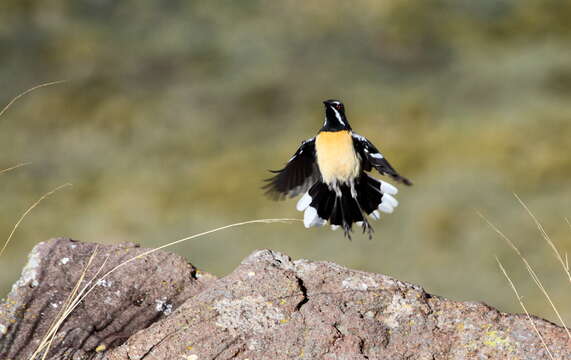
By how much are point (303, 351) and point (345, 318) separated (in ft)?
0.97

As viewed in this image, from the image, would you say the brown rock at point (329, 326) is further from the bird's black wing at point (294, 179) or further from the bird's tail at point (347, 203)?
the bird's black wing at point (294, 179)

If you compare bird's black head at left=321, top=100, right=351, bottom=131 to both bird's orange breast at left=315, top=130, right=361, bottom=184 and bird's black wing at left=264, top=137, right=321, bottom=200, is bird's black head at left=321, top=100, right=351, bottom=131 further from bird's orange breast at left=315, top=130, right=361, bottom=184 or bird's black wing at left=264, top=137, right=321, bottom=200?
bird's black wing at left=264, top=137, right=321, bottom=200

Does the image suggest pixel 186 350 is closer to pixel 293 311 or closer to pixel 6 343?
pixel 293 311

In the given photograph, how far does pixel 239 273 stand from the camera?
3.76 m

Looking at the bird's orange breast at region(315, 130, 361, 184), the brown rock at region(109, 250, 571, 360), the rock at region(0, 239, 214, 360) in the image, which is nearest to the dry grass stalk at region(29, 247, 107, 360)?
the rock at region(0, 239, 214, 360)

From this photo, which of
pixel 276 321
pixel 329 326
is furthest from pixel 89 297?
pixel 329 326

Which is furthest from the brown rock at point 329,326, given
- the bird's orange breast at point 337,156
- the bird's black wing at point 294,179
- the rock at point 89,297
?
the bird's black wing at point 294,179

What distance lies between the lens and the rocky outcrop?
131 inches

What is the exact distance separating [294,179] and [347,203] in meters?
0.46

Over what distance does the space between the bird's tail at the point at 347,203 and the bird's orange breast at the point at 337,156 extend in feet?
0.38

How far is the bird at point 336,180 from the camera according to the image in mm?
4812

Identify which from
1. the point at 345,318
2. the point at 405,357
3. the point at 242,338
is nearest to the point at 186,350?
the point at 242,338

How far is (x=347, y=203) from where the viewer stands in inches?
196

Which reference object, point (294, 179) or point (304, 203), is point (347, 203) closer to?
point (304, 203)
